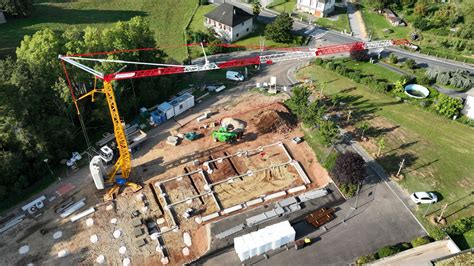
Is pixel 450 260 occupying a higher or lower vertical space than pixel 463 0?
lower

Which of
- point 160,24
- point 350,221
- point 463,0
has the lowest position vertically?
point 350,221

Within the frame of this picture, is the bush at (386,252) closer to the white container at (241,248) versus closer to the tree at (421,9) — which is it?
the white container at (241,248)

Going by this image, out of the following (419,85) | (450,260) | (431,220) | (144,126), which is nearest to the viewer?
(450,260)

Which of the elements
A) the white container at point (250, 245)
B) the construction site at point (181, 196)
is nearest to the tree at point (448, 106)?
the construction site at point (181, 196)

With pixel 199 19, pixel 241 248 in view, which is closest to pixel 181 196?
pixel 241 248

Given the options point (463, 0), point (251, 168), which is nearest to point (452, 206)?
point (251, 168)

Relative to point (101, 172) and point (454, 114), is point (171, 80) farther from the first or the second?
point (454, 114)

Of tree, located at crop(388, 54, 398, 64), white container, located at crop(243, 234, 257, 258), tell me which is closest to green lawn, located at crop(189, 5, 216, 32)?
tree, located at crop(388, 54, 398, 64)

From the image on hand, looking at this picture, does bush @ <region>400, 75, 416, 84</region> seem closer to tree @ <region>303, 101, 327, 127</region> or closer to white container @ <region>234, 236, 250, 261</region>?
tree @ <region>303, 101, 327, 127</region>
